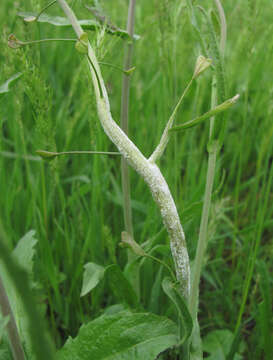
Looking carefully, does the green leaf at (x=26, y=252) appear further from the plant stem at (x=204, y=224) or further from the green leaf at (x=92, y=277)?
the plant stem at (x=204, y=224)

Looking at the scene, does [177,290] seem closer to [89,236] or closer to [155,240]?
[155,240]

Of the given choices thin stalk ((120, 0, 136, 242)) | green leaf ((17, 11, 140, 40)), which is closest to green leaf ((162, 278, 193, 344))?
thin stalk ((120, 0, 136, 242))

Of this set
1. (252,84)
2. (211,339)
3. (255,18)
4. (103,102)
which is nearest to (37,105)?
(103,102)

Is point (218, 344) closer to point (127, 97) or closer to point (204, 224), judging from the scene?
point (204, 224)

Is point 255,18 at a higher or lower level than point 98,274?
higher

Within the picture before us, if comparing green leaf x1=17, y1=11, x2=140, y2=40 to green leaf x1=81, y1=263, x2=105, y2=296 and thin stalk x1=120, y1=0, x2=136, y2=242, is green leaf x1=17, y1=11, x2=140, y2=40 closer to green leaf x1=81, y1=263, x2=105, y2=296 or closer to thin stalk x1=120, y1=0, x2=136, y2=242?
thin stalk x1=120, y1=0, x2=136, y2=242

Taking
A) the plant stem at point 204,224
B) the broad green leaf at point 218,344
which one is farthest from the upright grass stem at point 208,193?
the broad green leaf at point 218,344
